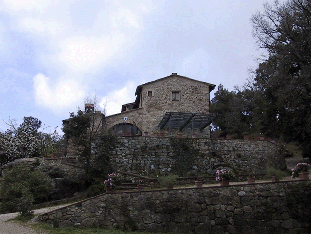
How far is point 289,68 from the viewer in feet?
60.5

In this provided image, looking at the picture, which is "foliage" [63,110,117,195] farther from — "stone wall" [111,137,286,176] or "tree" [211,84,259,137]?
"tree" [211,84,259,137]

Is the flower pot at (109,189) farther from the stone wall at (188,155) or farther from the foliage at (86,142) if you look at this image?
the stone wall at (188,155)

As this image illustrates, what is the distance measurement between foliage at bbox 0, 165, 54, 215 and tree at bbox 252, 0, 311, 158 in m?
14.2

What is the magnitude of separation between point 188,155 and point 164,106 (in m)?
7.26

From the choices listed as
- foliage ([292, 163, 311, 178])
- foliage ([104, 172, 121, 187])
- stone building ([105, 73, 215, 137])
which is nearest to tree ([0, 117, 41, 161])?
stone building ([105, 73, 215, 137])

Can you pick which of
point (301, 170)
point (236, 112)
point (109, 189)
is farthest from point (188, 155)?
point (236, 112)

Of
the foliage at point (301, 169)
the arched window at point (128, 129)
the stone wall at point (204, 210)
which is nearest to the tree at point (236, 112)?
the arched window at point (128, 129)

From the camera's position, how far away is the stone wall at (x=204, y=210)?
1265 centimetres

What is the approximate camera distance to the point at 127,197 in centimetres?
1311

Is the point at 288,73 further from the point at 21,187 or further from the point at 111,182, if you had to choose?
the point at 21,187

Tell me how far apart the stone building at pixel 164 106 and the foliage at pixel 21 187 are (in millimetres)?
9728

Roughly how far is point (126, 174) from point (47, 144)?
15.2 metres

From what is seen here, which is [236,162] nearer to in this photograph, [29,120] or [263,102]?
[263,102]

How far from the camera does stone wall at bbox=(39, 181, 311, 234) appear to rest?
1265 cm
